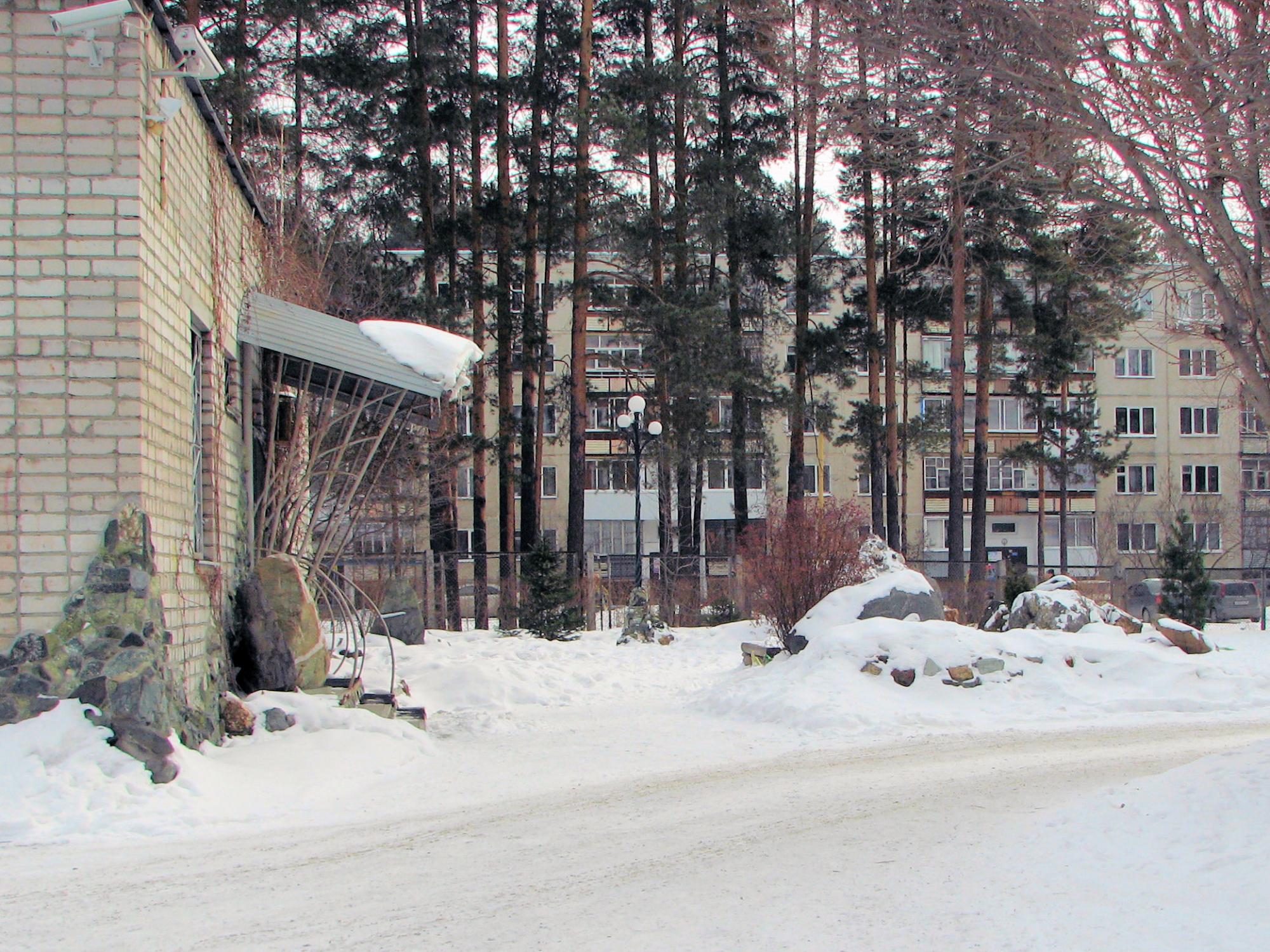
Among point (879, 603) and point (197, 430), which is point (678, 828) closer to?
point (197, 430)

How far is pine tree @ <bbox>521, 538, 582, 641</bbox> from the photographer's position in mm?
20234

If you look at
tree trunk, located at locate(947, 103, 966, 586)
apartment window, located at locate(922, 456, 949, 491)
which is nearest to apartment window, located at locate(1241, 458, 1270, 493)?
apartment window, located at locate(922, 456, 949, 491)

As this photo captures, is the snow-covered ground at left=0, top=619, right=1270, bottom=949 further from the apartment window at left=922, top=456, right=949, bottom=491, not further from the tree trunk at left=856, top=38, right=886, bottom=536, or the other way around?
the apartment window at left=922, top=456, right=949, bottom=491

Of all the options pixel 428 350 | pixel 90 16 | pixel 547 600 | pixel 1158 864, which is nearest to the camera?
pixel 1158 864

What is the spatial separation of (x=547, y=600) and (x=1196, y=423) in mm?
43897

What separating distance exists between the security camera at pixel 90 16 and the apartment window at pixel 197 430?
2.57 m

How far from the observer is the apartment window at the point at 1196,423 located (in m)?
54.2

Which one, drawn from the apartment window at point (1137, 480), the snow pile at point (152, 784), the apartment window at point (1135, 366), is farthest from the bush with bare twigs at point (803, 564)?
the apartment window at point (1135, 366)

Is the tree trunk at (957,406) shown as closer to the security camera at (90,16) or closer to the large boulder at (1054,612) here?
the large boulder at (1054,612)

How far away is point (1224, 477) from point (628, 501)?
2778cm

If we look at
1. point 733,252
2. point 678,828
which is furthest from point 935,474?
point 678,828

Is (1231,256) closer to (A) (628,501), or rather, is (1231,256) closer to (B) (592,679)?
(B) (592,679)

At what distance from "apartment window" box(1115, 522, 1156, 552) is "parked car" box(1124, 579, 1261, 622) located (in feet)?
82.2

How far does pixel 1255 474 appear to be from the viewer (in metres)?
55.1
